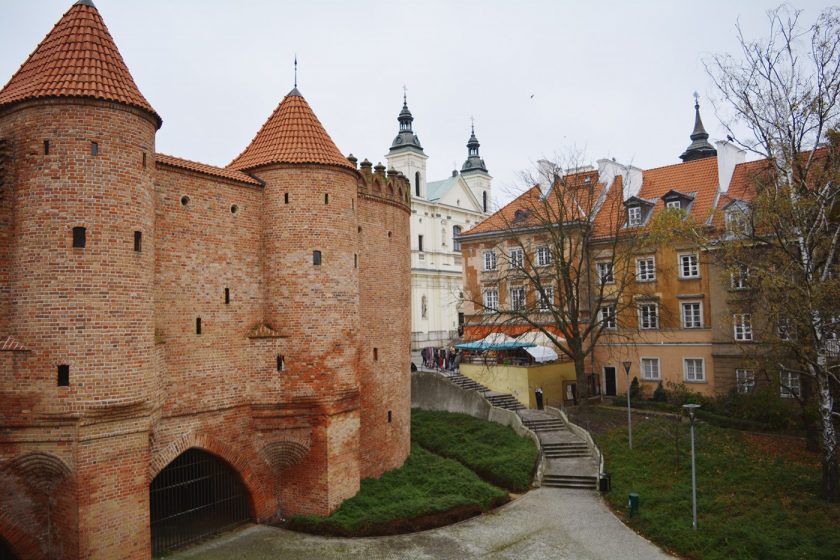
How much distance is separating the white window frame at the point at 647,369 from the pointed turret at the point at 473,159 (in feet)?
133

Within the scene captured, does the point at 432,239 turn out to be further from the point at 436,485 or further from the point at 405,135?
the point at 436,485

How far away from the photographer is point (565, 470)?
22.3 m

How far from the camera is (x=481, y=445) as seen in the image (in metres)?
24.2

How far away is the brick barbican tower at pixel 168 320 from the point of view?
1300 cm

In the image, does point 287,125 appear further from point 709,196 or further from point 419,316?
point 419,316

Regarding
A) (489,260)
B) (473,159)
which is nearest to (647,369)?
(489,260)

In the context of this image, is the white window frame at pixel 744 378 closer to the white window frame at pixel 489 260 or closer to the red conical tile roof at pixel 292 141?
the white window frame at pixel 489 260

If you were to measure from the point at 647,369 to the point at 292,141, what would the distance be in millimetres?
21998

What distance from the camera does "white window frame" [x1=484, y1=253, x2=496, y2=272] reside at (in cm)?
3650

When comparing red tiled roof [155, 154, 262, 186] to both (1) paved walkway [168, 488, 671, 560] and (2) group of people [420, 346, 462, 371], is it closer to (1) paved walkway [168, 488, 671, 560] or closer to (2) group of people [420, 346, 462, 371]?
(1) paved walkway [168, 488, 671, 560]

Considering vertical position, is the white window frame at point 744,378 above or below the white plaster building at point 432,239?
below

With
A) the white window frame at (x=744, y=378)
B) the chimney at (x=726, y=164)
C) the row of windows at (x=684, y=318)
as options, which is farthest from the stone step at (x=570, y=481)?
the chimney at (x=726, y=164)

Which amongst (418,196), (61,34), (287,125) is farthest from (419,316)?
(61,34)

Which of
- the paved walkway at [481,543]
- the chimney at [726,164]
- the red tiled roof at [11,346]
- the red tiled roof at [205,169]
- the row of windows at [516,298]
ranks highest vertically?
the chimney at [726,164]
